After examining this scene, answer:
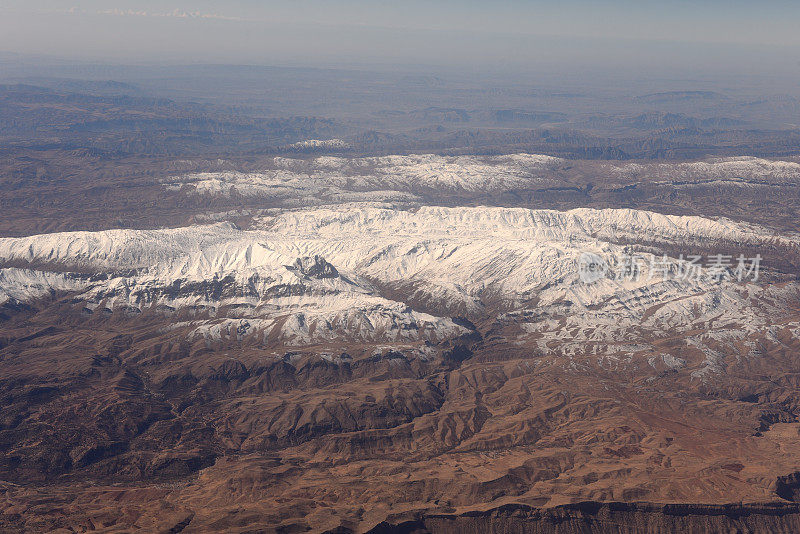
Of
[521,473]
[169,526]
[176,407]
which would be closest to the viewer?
[169,526]

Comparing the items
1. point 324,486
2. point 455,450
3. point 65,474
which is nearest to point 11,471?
point 65,474

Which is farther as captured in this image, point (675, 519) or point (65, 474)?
point (65, 474)

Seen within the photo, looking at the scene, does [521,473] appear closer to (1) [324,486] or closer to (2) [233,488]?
(1) [324,486]

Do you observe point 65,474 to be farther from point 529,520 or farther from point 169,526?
point 529,520

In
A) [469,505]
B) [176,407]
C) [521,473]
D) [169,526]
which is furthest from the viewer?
[176,407]

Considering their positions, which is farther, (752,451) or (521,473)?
(752,451)

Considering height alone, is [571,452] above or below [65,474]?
above

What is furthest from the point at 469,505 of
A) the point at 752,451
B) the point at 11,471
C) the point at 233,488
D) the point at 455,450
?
the point at 11,471

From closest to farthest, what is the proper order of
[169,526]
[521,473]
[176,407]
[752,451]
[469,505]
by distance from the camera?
1. [169,526]
2. [469,505]
3. [521,473]
4. [752,451]
5. [176,407]
